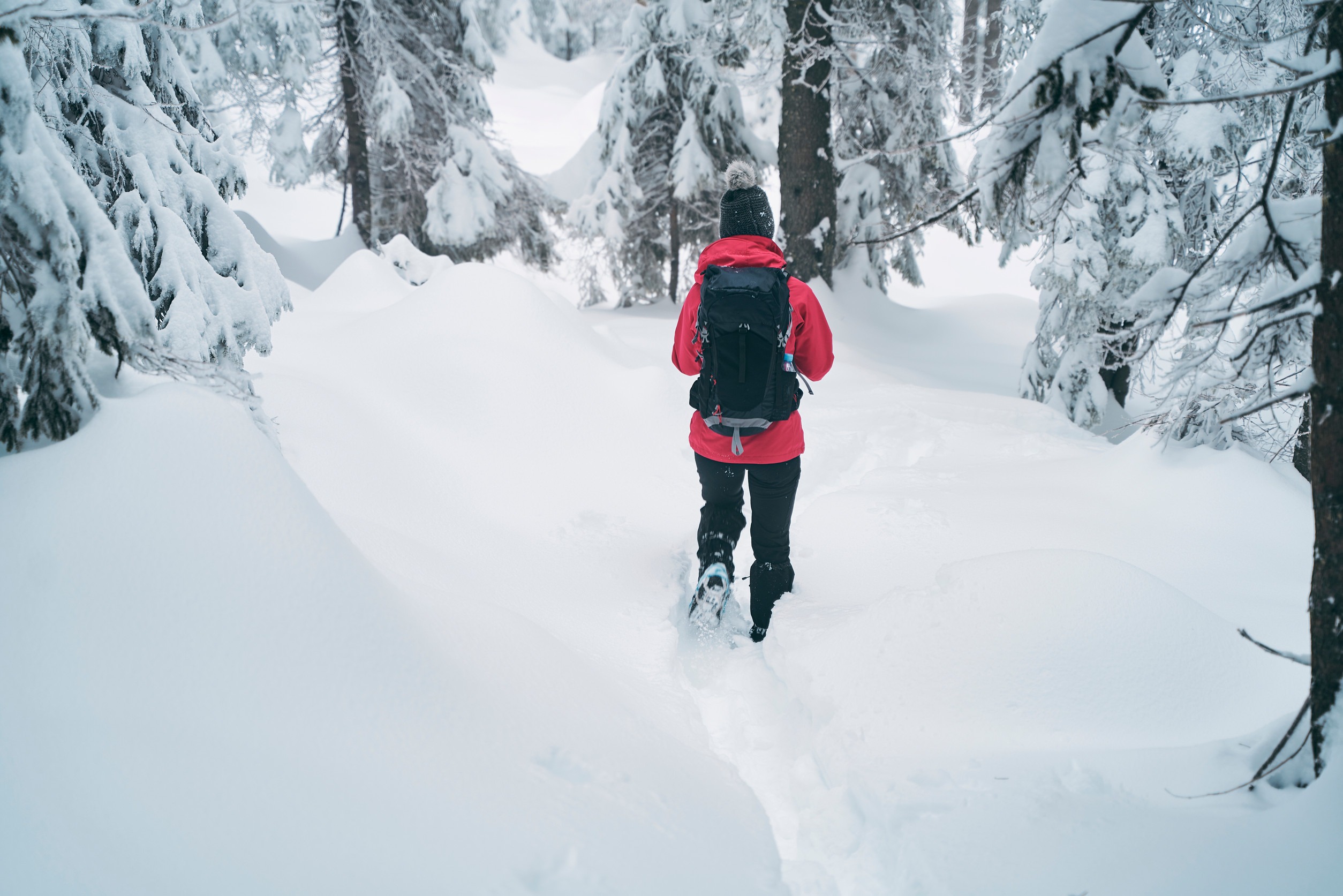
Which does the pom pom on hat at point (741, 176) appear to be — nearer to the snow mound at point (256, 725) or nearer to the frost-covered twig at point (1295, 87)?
the frost-covered twig at point (1295, 87)

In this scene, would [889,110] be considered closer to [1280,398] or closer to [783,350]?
[783,350]

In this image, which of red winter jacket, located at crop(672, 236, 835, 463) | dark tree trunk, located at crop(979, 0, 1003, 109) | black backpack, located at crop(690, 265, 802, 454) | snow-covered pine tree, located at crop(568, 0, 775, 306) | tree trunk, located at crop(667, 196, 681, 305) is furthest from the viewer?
tree trunk, located at crop(667, 196, 681, 305)

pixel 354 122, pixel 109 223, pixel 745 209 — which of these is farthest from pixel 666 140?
pixel 109 223

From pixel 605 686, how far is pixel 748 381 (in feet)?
4.84

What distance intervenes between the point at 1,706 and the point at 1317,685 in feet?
10.4

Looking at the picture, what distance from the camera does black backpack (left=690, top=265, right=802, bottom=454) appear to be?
3.38 meters

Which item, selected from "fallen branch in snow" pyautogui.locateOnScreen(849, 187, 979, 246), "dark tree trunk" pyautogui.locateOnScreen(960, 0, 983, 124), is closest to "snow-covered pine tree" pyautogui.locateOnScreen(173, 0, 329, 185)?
"dark tree trunk" pyautogui.locateOnScreen(960, 0, 983, 124)

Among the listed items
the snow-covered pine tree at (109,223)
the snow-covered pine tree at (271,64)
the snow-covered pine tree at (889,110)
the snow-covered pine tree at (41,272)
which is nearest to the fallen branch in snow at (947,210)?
the snow-covered pine tree at (109,223)

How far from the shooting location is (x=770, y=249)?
11.6 feet

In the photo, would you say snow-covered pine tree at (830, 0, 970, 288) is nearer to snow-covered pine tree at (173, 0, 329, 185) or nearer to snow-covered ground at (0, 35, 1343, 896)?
snow-covered ground at (0, 35, 1343, 896)

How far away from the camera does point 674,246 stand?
13.8 meters

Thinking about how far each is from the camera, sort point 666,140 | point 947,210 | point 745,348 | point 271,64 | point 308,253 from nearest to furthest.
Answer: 1. point 947,210
2. point 745,348
3. point 271,64
4. point 666,140
5. point 308,253

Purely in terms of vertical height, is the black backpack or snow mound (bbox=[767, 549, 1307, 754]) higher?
the black backpack

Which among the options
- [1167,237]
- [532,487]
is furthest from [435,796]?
[1167,237]
